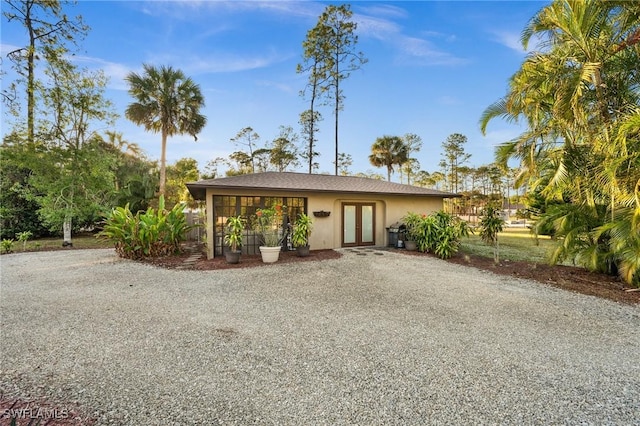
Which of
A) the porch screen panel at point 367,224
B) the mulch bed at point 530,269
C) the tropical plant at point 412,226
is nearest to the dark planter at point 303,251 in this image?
the mulch bed at point 530,269

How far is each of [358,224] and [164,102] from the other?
13.2m

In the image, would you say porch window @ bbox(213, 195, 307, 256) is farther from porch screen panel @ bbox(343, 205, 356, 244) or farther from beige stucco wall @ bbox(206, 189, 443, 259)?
porch screen panel @ bbox(343, 205, 356, 244)

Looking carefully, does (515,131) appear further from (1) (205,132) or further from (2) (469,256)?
(1) (205,132)

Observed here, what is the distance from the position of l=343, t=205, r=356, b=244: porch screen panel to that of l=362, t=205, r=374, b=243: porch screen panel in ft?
1.44

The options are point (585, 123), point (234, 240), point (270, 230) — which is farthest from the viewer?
point (270, 230)

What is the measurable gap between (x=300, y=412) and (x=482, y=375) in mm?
1835

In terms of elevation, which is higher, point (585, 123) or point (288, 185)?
point (585, 123)

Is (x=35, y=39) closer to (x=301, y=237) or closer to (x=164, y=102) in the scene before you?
(x=164, y=102)

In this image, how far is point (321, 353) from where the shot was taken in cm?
319

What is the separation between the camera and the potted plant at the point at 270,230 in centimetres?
836

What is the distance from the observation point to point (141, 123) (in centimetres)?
1623

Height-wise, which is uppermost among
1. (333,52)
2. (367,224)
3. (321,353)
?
(333,52)

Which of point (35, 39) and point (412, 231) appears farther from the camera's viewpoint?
point (35, 39)

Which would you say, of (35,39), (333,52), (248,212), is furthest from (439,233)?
(35,39)
